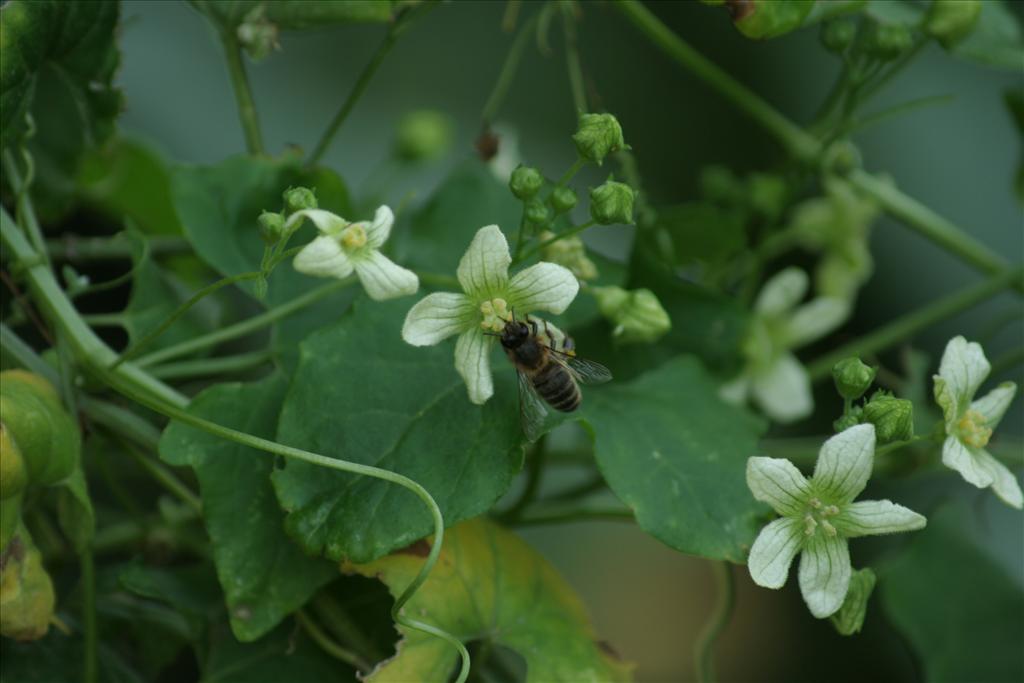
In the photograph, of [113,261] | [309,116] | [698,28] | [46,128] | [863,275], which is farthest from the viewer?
[698,28]

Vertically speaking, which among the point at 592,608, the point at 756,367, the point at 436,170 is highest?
the point at 756,367

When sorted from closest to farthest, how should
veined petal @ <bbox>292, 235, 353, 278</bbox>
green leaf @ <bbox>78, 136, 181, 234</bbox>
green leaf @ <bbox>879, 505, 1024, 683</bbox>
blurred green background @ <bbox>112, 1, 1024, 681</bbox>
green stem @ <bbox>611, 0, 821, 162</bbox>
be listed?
veined petal @ <bbox>292, 235, 353, 278</bbox> < green stem @ <bbox>611, 0, 821, 162</bbox> < green leaf @ <bbox>879, 505, 1024, 683</bbox> < green leaf @ <bbox>78, 136, 181, 234</bbox> < blurred green background @ <bbox>112, 1, 1024, 681</bbox>

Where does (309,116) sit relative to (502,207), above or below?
below

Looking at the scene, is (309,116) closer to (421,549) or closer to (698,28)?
Answer: (698,28)

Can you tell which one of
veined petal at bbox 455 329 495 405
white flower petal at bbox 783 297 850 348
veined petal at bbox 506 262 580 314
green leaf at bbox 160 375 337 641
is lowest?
white flower petal at bbox 783 297 850 348

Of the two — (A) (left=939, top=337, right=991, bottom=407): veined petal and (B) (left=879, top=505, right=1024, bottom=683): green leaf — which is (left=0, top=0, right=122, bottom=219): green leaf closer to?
Result: (A) (left=939, top=337, right=991, bottom=407): veined petal

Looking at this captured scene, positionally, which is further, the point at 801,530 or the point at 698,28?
the point at 698,28

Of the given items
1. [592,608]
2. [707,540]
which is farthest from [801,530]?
[592,608]

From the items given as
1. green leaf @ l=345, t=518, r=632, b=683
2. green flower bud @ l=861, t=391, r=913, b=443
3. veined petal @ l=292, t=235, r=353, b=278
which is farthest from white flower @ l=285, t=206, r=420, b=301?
green flower bud @ l=861, t=391, r=913, b=443
